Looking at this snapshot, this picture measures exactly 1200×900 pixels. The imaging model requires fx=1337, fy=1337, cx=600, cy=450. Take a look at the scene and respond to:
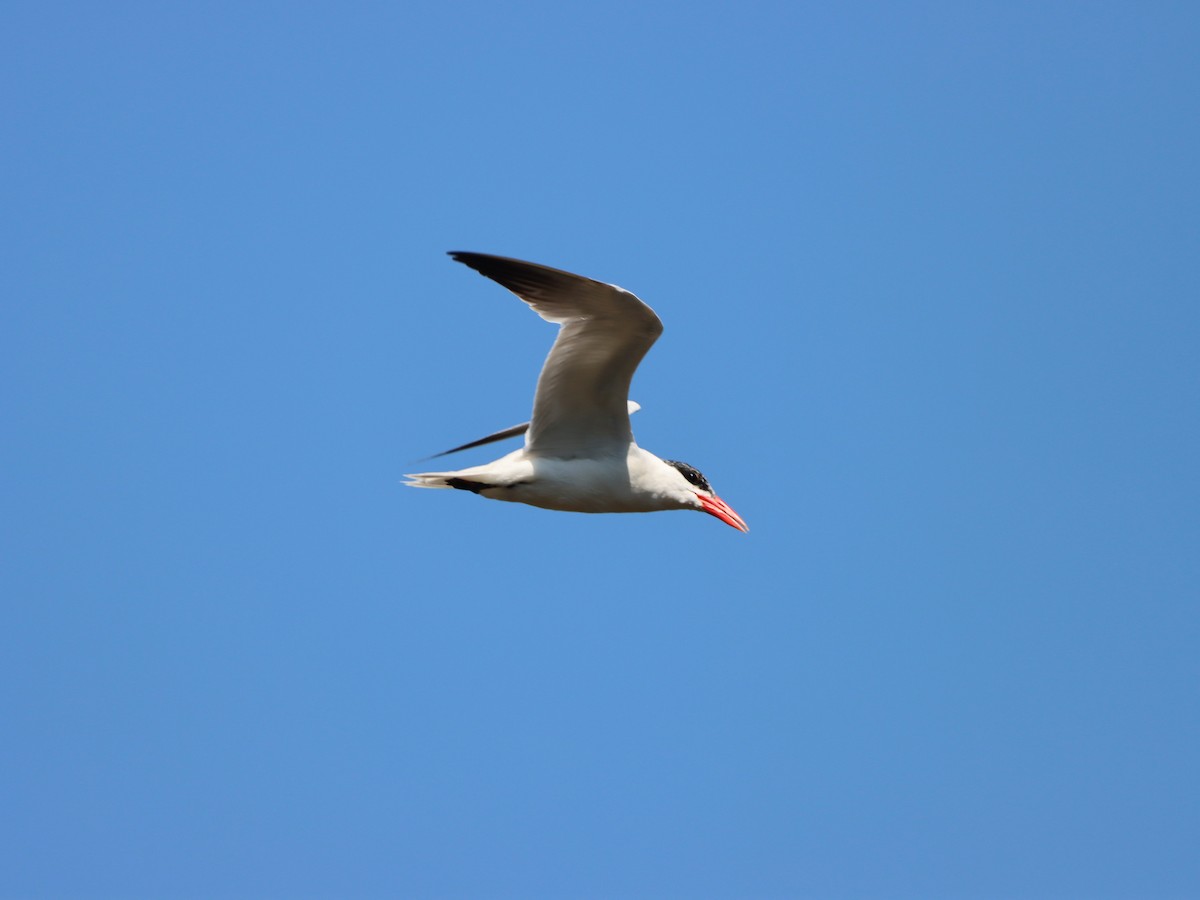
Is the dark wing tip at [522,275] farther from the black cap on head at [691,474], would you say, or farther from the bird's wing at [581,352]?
the black cap on head at [691,474]

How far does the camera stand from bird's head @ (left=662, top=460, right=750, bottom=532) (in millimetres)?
11130

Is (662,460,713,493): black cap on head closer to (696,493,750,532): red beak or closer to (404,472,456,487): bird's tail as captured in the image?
(696,493,750,532): red beak

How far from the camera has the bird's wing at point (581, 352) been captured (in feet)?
30.7

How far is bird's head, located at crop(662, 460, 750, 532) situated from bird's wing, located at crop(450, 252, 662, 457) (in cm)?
76

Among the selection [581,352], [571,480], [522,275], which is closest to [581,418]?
[571,480]

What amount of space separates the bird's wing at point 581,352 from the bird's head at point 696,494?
756mm

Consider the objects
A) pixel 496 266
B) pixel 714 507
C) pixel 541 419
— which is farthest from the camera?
pixel 714 507

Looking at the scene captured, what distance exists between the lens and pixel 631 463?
35.0 ft

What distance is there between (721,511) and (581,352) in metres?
2.43

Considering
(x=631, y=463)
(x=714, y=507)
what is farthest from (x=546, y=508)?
(x=714, y=507)

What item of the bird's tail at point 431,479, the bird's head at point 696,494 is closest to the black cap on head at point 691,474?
the bird's head at point 696,494

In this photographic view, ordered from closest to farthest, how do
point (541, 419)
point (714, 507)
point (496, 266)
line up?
point (496, 266), point (541, 419), point (714, 507)

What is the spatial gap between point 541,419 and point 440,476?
90cm

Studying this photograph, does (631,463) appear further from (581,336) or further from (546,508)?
(581,336)
